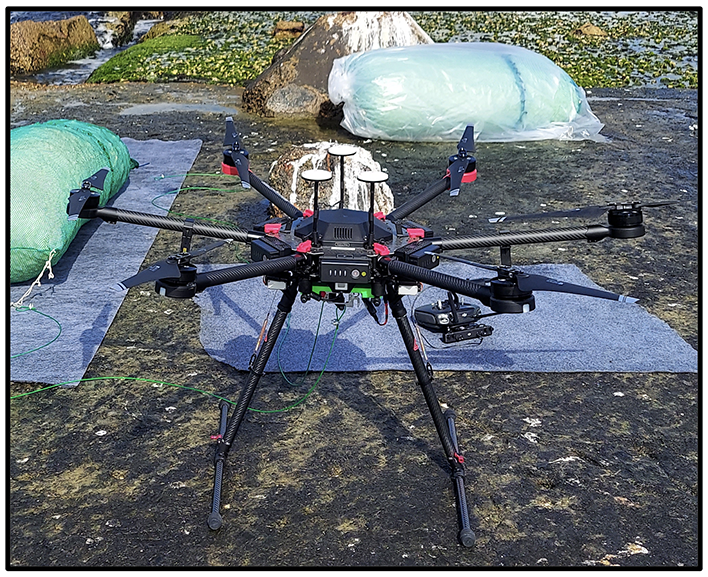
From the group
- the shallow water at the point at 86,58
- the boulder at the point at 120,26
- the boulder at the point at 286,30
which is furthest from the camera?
the boulder at the point at 120,26

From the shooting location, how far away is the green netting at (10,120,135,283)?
267 inches

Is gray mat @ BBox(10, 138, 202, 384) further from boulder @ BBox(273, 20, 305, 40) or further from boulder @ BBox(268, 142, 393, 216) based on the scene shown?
boulder @ BBox(273, 20, 305, 40)

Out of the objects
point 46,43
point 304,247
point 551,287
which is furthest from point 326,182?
point 46,43

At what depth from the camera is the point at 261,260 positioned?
160 inches

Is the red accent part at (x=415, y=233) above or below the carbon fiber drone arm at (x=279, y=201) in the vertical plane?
below

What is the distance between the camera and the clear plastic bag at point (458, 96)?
11195 millimetres

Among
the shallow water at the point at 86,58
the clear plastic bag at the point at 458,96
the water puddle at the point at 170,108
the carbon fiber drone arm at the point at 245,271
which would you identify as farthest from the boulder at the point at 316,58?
the carbon fiber drone arm at the point at 245,271

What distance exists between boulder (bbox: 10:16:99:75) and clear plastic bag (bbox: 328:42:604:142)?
27.8 ft

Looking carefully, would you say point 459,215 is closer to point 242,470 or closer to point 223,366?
point 223,366

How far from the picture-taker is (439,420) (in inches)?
176

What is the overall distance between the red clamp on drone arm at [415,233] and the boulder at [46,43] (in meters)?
14.9

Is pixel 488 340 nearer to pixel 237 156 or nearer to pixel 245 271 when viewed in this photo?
pixel 237 156

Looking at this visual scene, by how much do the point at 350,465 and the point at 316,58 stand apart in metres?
9.11

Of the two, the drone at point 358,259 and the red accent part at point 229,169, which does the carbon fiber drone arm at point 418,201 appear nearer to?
the drone at point 358,259
